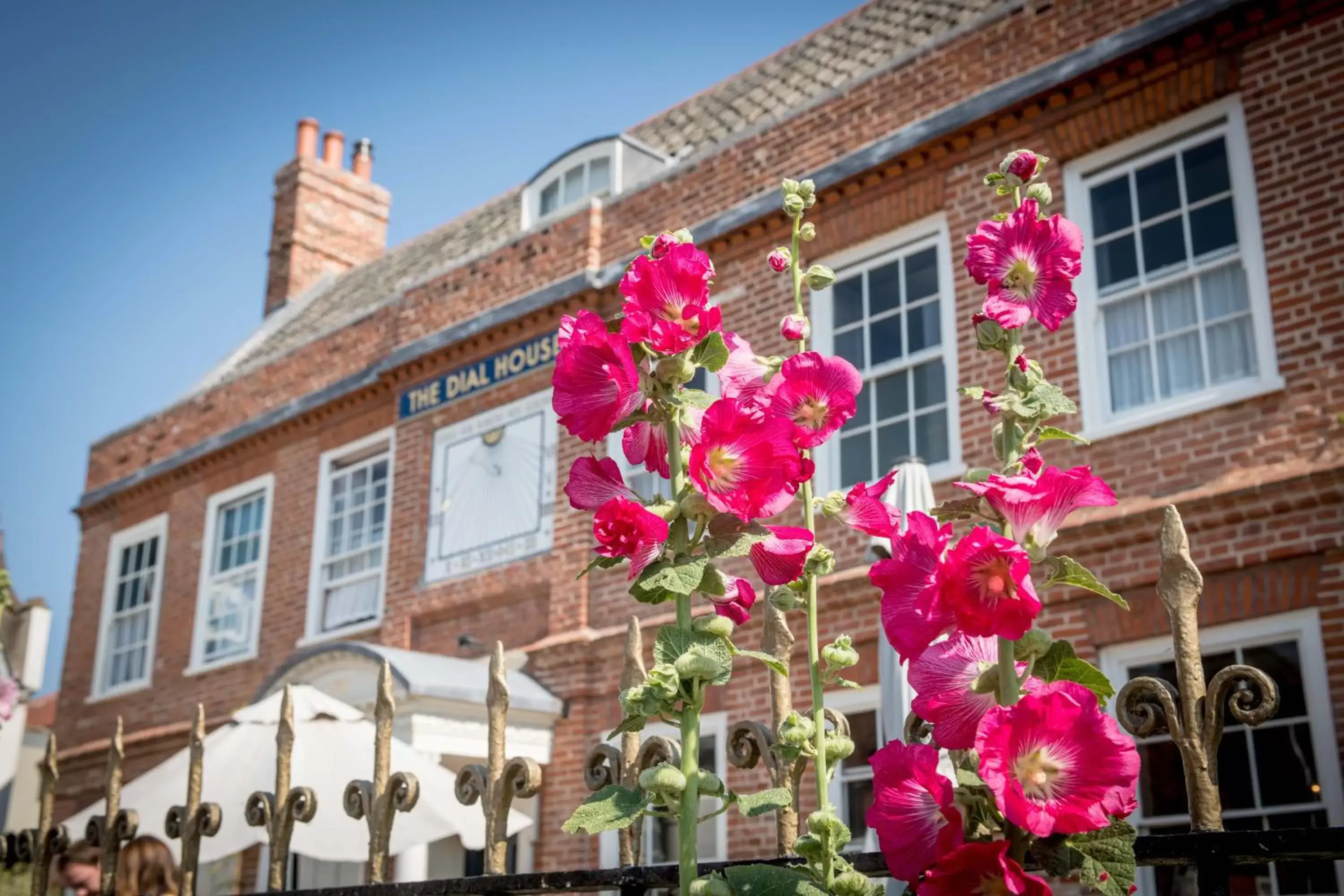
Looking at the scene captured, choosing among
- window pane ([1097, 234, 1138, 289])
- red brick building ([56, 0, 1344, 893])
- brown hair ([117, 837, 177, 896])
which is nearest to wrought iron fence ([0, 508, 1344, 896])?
brown hair ([117, 837, 177, 896])

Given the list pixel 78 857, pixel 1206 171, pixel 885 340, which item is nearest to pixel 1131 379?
pixel 1206 171

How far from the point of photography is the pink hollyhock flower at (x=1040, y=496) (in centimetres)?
140

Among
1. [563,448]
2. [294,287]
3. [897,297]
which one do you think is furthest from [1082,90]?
[294,287]

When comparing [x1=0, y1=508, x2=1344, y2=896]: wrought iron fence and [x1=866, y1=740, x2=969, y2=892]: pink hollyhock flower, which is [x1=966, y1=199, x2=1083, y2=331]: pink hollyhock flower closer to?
[x1=866, y1=740, x2=969, y2=892]: pink hollyhock flower

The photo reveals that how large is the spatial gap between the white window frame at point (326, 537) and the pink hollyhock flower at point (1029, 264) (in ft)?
39.6

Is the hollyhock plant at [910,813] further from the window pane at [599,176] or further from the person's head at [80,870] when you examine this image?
the window pane at [599,176]

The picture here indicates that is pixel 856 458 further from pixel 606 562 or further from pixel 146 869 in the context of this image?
pixel 606 562

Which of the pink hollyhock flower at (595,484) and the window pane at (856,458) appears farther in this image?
the window pane at (856,458)

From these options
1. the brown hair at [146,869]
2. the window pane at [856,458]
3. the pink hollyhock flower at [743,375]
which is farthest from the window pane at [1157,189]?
the pink hollyhock flower at [743,375]

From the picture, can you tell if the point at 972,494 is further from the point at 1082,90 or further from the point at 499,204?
the point at 499,204

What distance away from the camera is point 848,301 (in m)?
10.7

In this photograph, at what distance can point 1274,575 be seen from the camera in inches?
307

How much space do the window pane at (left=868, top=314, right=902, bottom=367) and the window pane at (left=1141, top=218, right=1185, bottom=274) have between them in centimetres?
196

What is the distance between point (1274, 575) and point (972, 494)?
23.2ft
